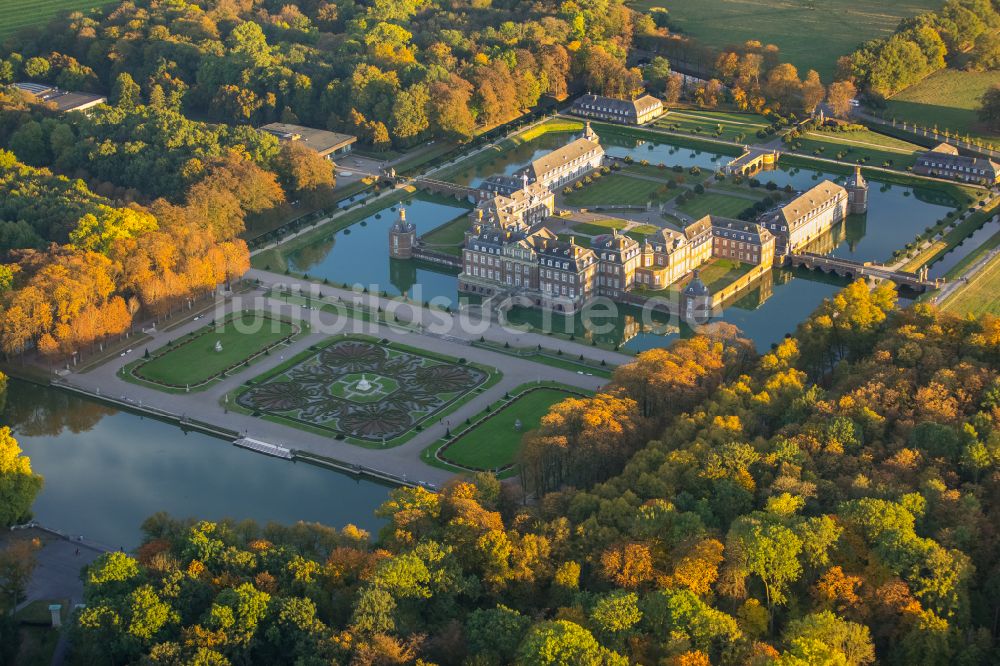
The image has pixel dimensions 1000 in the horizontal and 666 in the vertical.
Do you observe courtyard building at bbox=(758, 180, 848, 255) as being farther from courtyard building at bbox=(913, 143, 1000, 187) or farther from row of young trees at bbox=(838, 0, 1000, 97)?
row of young trees at bbox=(838, 0, 1000, 97)

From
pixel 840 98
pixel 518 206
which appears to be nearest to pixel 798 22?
pixel 840 98

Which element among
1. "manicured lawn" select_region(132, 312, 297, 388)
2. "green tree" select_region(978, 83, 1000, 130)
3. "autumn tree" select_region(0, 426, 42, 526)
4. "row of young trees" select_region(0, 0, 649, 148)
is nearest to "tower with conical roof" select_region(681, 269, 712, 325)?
"manicured lawn" select_region(132, 312, 297, 388)

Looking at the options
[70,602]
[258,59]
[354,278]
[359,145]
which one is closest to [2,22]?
[258,59]

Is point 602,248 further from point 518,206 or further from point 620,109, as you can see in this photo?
point 620,109

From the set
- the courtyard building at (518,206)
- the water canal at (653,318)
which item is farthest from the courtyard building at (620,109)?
the courtyard building at (518,206)

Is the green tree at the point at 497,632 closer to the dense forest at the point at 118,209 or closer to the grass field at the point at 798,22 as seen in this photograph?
the dense forest at the point at 118,209
